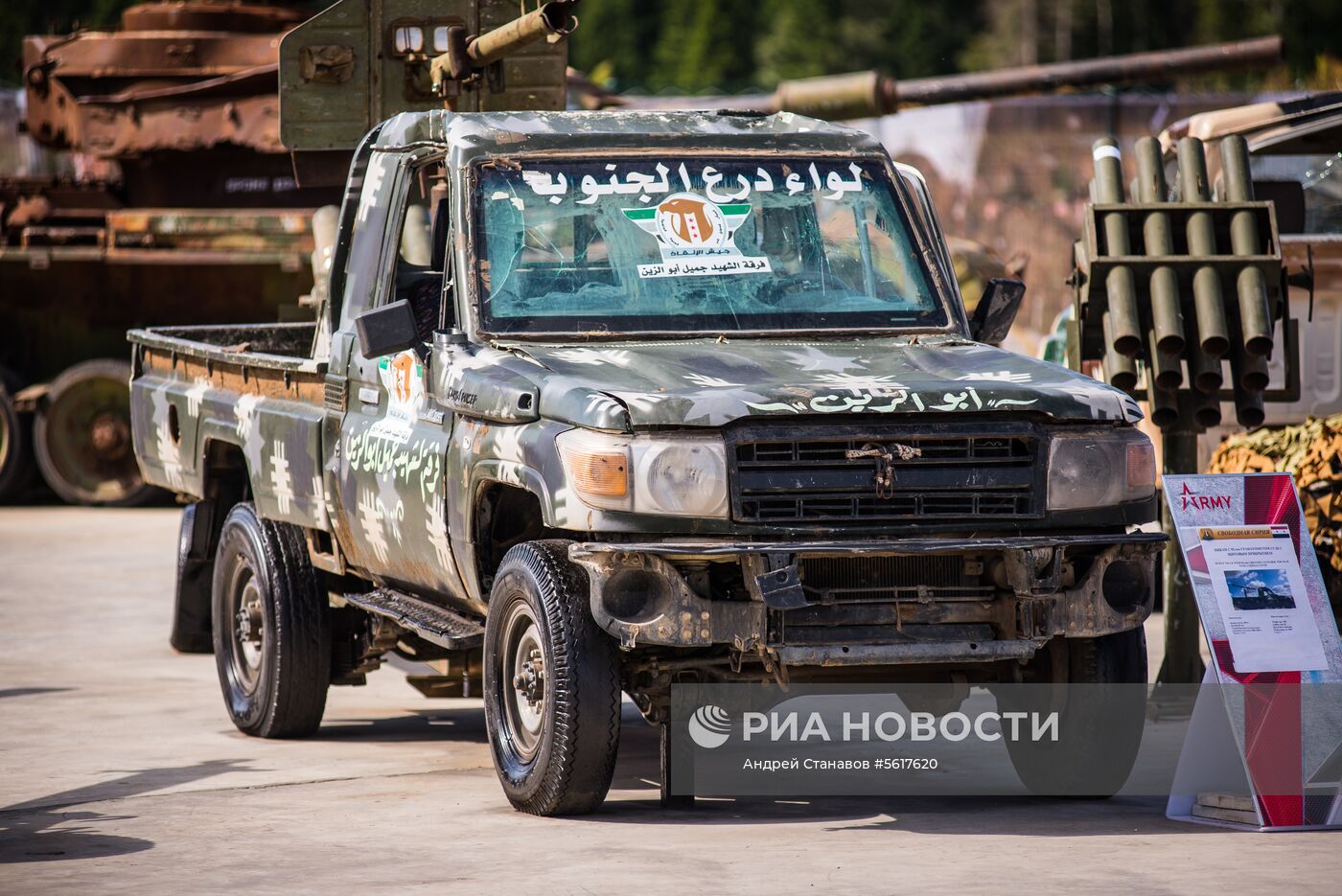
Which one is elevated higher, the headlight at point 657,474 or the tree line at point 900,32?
the tree line at point 900,32

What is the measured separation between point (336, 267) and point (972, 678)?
2.93 meters

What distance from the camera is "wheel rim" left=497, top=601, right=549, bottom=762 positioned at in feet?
22.5

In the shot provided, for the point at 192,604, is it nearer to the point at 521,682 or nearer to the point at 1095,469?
the point at 521,682

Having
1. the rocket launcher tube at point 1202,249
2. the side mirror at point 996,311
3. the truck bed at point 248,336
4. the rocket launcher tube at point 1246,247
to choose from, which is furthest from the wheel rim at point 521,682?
the truck bed at point 248,336

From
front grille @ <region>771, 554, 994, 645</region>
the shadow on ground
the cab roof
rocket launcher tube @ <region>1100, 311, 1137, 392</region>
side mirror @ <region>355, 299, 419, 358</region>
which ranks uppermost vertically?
the cab roof

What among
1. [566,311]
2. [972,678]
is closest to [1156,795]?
Answer: [972,678]

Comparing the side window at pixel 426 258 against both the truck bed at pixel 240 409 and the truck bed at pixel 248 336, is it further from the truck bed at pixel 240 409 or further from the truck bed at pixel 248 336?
the truck bed at pixel 248 336

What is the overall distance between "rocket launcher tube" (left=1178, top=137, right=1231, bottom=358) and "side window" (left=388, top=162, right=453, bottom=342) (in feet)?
9.50

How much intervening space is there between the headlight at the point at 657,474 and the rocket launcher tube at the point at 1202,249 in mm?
2879

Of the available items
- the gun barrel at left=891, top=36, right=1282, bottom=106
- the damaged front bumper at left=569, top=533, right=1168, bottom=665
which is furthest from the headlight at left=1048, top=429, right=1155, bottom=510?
the gun barrel at left=891, top=36, right=1282, bottom=106

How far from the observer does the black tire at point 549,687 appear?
654 centimetres

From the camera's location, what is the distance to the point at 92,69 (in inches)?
790

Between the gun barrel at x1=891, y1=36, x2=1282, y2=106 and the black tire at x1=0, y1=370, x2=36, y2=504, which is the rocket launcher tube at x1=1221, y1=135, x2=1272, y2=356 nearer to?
the gun barrel at x1=891, y1=36, x2=1282, y2=106

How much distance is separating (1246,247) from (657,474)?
11.3ft
